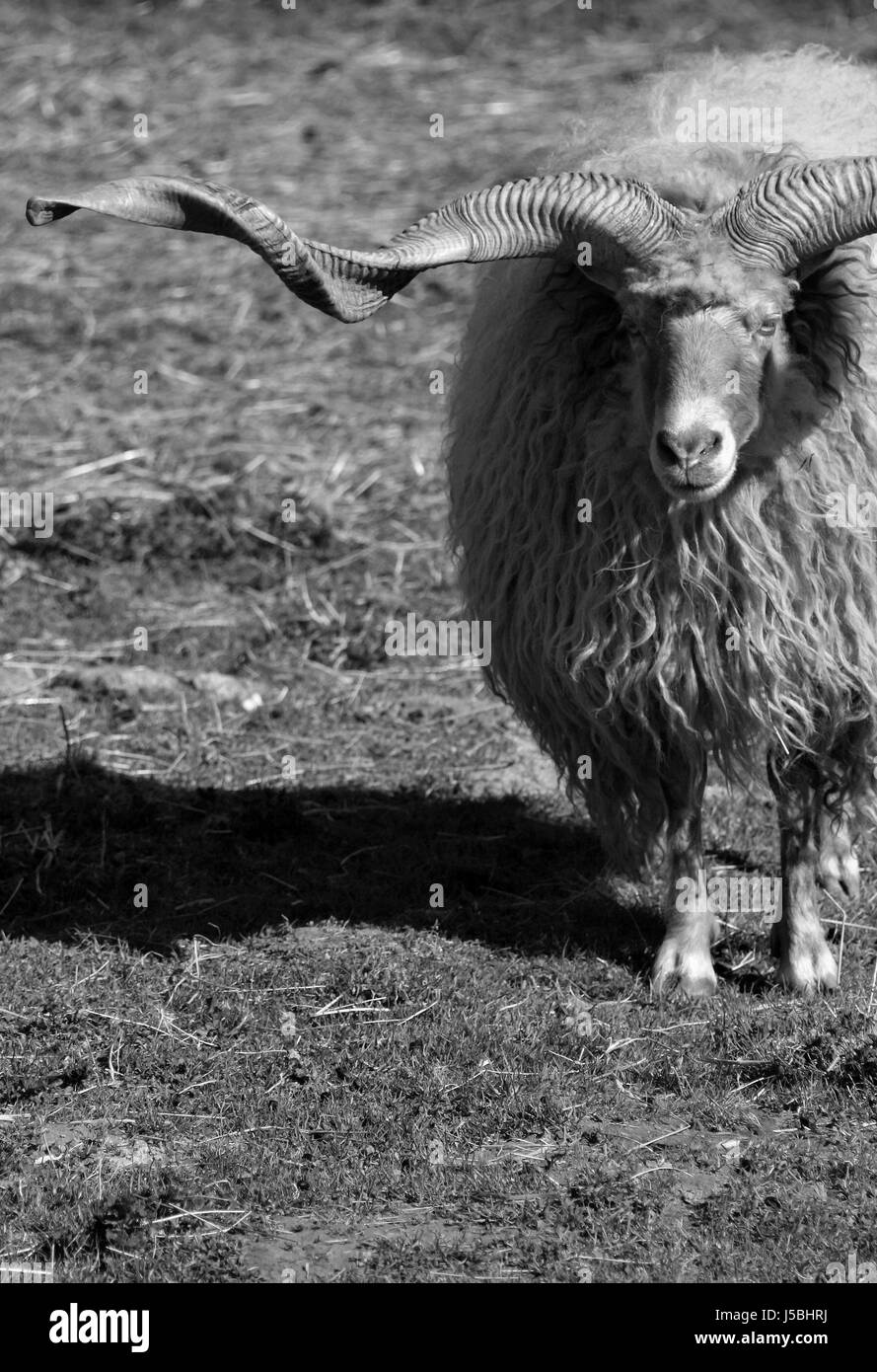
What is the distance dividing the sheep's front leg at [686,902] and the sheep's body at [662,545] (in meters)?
0.07

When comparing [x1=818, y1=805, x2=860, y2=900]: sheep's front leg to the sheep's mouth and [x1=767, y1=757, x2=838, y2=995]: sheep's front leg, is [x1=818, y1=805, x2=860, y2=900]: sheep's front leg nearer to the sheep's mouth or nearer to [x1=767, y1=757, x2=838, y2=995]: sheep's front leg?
[x1=767, y1=757, x2=838, y2=995]: sheep's front leg

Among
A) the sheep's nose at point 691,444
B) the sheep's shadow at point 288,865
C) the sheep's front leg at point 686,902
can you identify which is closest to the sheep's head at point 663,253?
the sheep's nose at point 691,444

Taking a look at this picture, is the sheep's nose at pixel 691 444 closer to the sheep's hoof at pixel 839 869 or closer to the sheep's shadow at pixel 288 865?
the sheep's shadow at pixel 288 865

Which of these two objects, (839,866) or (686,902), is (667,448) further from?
(839,866)

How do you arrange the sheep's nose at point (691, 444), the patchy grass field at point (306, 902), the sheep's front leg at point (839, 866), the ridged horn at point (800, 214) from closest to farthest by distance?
the patchy grass field at point (306, 902) → the sheep's nose at point (691, 444) → the ridged horn at point (800, 214) → the sheep's front leg at point (839, 866)

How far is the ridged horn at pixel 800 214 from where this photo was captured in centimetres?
519

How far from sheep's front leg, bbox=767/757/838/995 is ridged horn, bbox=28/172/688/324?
1.79 m

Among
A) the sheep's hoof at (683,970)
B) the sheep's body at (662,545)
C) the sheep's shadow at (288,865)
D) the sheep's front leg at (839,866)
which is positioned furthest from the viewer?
the sheep's front leg at (839,866)

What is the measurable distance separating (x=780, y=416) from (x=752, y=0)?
14194mm

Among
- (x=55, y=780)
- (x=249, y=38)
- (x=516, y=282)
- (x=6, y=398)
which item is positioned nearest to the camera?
(x=516, y=282)

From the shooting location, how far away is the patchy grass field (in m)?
4.71

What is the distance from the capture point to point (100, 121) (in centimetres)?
1546
